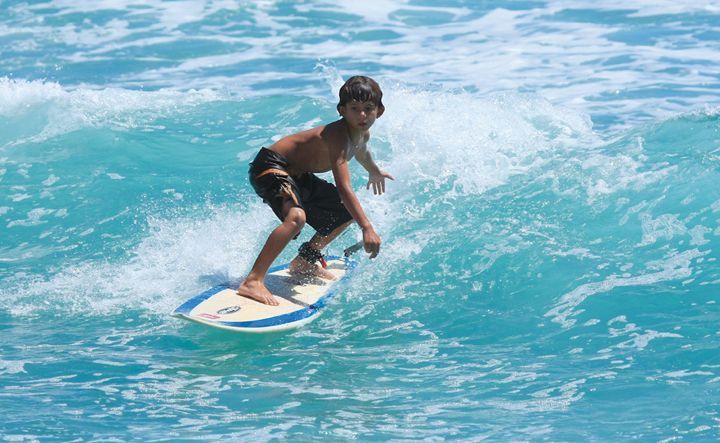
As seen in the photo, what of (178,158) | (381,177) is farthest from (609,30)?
(381,177)

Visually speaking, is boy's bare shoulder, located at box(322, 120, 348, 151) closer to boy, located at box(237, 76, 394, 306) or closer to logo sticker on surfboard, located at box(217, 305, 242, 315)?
boy, located at box(237, 76, 394, 306)

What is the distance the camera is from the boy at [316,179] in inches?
237

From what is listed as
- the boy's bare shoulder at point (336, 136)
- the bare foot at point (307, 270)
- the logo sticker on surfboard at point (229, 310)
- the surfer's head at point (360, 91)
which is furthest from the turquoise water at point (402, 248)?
the surfer's head at point (360, 91)

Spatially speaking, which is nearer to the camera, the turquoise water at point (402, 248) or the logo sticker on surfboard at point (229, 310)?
the turquoise water at point (402, 248)

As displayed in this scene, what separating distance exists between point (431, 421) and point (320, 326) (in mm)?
1549

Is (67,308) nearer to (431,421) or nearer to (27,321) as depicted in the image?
(27,321)

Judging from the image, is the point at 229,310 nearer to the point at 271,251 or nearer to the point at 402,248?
the point at 271,251

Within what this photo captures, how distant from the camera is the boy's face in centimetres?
600

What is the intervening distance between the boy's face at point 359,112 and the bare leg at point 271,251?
2.06ft

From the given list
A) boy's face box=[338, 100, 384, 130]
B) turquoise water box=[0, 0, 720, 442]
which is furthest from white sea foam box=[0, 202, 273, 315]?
boy's face box=[338, 100, 384, 130]

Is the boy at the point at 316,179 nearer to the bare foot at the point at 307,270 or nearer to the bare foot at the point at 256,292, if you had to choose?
the bare foot at the point at 256,292

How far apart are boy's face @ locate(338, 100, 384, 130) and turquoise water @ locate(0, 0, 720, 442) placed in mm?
1171

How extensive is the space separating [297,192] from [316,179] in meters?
0.28

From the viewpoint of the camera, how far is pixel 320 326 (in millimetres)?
6152
